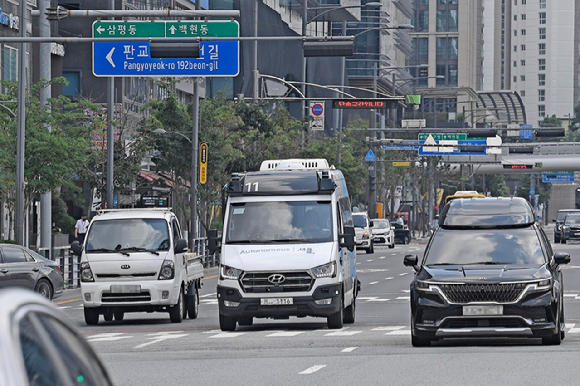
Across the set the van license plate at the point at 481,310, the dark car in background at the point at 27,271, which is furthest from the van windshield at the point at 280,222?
the dark car in background at the point at 27,271

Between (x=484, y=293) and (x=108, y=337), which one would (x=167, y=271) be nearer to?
(x=108, y=337)

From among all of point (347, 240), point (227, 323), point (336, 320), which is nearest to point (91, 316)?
point (227, 323)

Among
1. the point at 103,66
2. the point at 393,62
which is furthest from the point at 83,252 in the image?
the point at 393,62

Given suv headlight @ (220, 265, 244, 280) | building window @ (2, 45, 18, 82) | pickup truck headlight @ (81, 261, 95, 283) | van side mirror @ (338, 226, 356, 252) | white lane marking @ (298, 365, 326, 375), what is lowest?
white lane marking @ (298, 365, 326, 375)

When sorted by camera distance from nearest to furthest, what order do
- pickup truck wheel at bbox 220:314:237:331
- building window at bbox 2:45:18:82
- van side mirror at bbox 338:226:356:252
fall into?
pickup truck wheel at bbox 220:314:237:331, van side mirror at bbox 338:226:356:252, building window at bbox 2:45:18:82

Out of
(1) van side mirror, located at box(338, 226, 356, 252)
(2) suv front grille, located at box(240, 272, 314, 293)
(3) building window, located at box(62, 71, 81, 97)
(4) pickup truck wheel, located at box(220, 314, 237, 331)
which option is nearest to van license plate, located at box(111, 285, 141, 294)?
(4) pickup truck wheel, located at box(220, 314, 237, 331)

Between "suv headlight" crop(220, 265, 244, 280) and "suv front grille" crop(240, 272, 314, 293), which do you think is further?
"suv headlight" crop(220, 265, 244, 280)

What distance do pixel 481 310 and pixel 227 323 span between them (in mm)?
5263

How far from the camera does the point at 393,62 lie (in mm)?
138250

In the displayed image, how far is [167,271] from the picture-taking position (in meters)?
21.3

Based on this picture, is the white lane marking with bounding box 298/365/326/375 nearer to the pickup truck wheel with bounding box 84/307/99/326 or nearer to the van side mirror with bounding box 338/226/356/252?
the van side mirror with bounding box 338/226/356/252

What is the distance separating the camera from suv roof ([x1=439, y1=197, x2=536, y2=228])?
17000mm

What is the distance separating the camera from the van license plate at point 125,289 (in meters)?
21.1

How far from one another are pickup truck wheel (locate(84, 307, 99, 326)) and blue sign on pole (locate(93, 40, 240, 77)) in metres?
10.4
